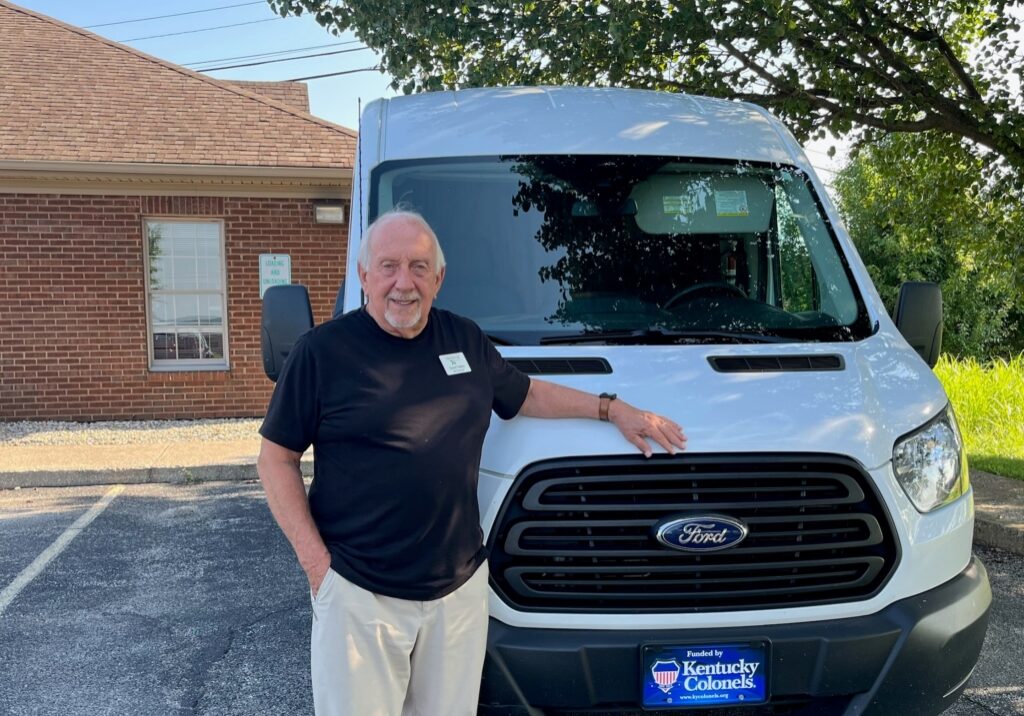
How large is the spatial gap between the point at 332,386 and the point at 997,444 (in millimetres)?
9061

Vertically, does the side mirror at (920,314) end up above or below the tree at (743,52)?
below

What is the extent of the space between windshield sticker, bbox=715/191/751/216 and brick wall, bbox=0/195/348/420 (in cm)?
852

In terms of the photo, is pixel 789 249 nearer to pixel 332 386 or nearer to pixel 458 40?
pixel 332 386

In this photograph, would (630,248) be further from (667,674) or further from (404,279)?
(667,674)

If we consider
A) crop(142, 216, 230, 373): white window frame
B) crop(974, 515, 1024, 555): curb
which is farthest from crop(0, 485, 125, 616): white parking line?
crop(974, 515, 1024, 555): curb

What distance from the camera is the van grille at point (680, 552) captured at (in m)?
2.44

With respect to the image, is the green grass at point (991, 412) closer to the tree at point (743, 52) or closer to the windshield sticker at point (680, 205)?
the tree at point (743, 52)

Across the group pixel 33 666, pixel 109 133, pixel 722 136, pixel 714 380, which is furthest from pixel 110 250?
pixel 714 380

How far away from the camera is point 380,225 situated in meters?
2.53

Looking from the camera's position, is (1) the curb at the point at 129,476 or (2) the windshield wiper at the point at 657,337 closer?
(2) the windshield wiper at the point at 657,337

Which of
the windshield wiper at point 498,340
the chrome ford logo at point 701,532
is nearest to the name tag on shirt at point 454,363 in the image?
the windshield wiper at point 498,340

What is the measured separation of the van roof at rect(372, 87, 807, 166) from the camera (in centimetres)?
353

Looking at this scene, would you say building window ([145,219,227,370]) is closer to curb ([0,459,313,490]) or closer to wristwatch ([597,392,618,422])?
curb ([0,459,313,490])

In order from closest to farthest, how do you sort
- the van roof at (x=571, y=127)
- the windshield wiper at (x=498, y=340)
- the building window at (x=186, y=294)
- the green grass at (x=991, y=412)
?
the windshield wiper at (x=498, y=340) → the van roof at (x=571, y=127) → the green grass at (x=991, y=412) → the building window at (x=186, y=294)
